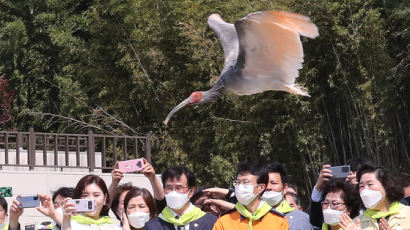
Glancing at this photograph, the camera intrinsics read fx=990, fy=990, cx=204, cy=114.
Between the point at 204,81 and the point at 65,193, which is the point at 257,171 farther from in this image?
the point at 204,81

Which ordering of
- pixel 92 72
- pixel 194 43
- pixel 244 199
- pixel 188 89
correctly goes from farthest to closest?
1. pixel 92 72
2. pixel 188 89
3. pixel 194 43
4. pixel 244 199

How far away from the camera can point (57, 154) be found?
1242 cm

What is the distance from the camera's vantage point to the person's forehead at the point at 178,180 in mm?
4809

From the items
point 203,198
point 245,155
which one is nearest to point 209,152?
point 245,155

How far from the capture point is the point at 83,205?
4.43m

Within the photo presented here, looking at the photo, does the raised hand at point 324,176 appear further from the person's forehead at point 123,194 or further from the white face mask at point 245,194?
the person's forehead at point 123,194

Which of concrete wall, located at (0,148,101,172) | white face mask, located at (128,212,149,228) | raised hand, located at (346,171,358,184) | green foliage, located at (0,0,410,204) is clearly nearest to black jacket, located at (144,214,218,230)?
white face mask, located at (128,212,149,228)

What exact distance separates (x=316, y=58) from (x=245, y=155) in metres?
2.07

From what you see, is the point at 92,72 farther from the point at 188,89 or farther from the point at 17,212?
the point at 17,212

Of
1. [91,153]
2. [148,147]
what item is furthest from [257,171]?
[148,147]

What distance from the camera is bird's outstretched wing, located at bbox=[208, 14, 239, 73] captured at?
7215 millimetres

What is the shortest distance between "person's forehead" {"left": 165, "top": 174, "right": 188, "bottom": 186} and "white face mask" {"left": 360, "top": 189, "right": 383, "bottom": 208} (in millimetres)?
896

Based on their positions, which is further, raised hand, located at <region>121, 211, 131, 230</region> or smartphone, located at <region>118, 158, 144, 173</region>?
raised hand, located at <region>121, 211, 131, 230</region>

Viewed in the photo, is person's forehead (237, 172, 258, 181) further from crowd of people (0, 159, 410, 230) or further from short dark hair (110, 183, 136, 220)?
short dark hair (110, 183, 136, 220)
